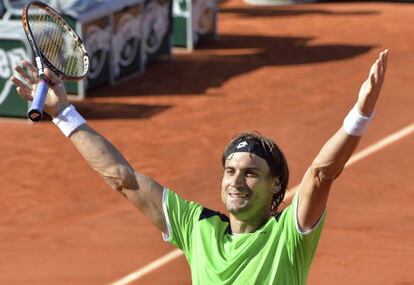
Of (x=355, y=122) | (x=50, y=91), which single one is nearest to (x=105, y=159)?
(x=50, y=91)

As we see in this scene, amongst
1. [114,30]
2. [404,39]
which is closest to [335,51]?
[404,39]

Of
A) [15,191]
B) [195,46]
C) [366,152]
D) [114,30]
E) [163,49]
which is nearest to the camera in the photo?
[15,191]

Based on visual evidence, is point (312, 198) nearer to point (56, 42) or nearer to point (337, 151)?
point (337, 151)

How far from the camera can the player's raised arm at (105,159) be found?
5.75m

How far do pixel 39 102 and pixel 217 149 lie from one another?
35.7 ft

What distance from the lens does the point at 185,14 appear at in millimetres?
23656

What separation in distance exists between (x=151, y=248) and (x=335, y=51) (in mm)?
11867

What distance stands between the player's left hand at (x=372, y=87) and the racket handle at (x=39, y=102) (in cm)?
157

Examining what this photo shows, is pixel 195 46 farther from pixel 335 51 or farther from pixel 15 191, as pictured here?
pixel 15 191

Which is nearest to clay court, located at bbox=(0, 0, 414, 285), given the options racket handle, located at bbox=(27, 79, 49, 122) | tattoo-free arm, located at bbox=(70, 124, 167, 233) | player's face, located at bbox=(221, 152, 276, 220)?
tattoo-free arm, located at bbox=(70, 124, 167, 233)

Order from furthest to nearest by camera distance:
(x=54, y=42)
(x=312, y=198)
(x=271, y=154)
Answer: (x=54, y=42)
(x=271, y=154)
(x=312, y=198)

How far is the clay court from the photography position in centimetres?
1223

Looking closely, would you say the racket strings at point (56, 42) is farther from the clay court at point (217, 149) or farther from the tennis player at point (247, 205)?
the clay court at point (217, 149)

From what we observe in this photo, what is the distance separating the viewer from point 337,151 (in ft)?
17.0
